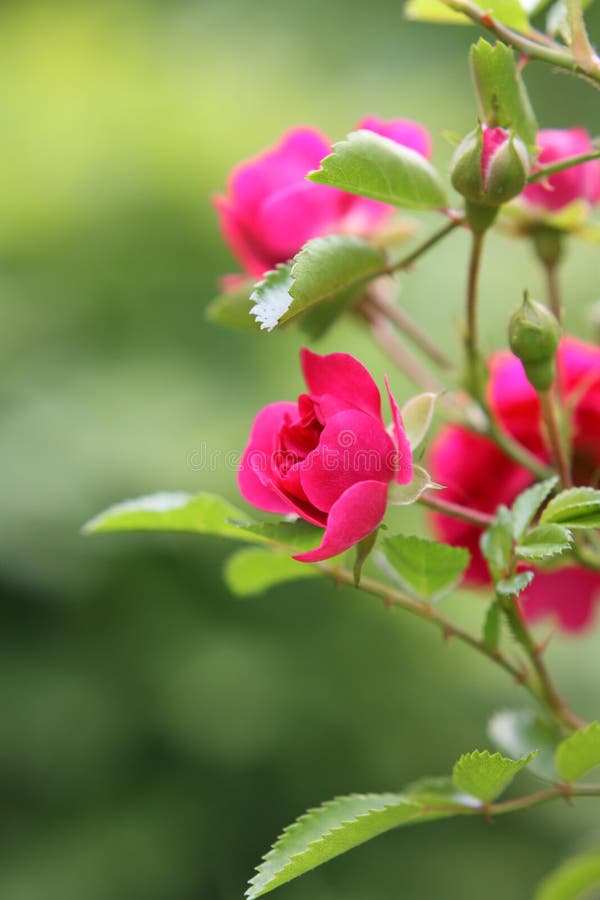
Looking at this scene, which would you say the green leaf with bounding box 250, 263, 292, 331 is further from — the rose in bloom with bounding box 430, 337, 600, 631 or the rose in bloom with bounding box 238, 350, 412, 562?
the rose in bloom with bounding box 430, 337, 600, 631

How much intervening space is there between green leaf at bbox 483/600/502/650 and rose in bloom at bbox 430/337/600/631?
0.07m

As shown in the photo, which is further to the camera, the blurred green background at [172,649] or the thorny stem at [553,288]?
the blurred green background at [172,649]

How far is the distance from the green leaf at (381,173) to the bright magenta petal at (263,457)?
0.21 ft

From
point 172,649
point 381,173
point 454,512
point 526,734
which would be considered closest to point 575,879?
point 526,734

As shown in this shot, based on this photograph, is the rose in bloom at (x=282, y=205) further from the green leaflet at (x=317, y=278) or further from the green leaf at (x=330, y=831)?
the green leaf at (x=330, y=831)

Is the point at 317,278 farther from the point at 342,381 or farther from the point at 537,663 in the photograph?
the point at 537,663

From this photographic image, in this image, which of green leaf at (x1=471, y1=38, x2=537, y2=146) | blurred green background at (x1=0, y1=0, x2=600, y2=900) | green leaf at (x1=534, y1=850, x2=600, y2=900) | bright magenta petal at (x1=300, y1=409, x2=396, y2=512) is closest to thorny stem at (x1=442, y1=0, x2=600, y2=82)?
green leaf at (x1=471, y1=38, x2=537, y2=146)

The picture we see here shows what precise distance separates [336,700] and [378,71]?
1296 millimetres

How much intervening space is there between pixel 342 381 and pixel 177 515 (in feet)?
0.38

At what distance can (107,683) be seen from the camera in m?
0.99

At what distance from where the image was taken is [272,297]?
0.87 ft

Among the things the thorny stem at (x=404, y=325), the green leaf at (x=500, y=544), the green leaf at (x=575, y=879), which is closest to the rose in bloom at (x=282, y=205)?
the thorny stem at (x=404, y=325)

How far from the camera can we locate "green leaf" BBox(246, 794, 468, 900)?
0.28 meters

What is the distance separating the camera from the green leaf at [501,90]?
10.9 inches
